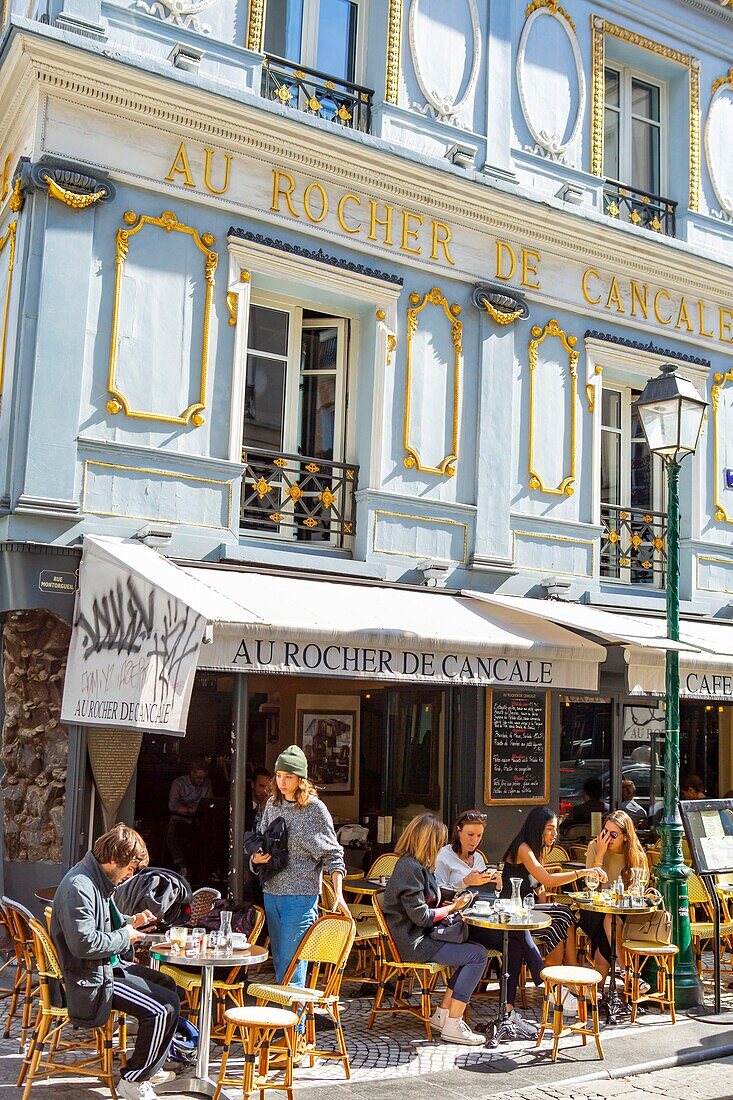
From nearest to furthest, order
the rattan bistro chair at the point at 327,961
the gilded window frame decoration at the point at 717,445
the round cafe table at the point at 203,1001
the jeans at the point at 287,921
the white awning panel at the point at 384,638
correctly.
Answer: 1. the round cafe table at the point at 203,1001
2. the rattan bistro chair at the point at 327,961
3. the jeans at the point at 287,921
4. the white awning panel at the point at 384,638
5. the gilded window frame decoration at the point at 717,445

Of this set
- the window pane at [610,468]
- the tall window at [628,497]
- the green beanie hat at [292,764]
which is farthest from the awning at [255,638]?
the window pane at [610,468]

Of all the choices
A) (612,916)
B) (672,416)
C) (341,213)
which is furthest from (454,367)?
(612,916)

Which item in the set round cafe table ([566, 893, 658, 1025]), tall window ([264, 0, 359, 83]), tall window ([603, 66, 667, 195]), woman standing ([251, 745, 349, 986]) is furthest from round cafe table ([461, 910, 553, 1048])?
tall window ([603, 66, 667, 195])

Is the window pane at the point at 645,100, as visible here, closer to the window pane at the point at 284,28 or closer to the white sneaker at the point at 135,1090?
the window pane at the point at 284,28

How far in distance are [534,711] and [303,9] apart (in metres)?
7.04

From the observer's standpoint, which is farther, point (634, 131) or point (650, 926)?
point (634, 131)

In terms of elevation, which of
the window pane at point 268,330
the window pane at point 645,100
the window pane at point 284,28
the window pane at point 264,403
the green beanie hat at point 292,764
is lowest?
the green beanie hat at point 292,764

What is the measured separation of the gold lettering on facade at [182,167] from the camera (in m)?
9.12

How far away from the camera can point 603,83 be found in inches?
481

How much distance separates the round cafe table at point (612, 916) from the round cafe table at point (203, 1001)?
8.77ft

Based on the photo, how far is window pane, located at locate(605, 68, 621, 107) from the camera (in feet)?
41.8

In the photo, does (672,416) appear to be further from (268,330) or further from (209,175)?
(209,175)

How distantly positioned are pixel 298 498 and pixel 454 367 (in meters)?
2.09

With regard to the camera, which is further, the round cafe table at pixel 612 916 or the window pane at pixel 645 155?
the window pane at pixel 645 155
